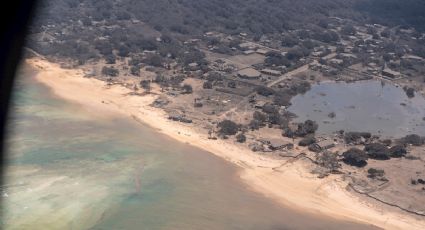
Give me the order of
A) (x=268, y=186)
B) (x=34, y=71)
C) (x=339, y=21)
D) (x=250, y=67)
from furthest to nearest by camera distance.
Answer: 1. (x=339, y=21)
2. (x=250, y=67)
3. (x=34, y=71)
4. (x=268, y=186)

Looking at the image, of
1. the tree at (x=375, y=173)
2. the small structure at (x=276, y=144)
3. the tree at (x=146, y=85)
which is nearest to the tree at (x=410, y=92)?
the small structure at (x=276, y=144)

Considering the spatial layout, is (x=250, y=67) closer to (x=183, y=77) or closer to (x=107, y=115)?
(x=183, y=77)

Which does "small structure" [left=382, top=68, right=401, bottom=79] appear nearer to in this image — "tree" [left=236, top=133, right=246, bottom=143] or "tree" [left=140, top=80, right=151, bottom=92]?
"tree" [left=236, top=133, right=246, bottom=143]

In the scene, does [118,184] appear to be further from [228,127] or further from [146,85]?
[146,85]

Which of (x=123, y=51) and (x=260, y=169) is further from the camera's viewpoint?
(x=123, y=51)

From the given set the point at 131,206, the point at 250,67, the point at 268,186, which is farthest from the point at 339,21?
the point at 131,206

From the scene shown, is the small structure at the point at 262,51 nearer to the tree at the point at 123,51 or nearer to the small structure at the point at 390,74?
the small structure at the point at 390,74

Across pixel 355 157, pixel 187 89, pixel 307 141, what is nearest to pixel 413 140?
pixel 355 157
